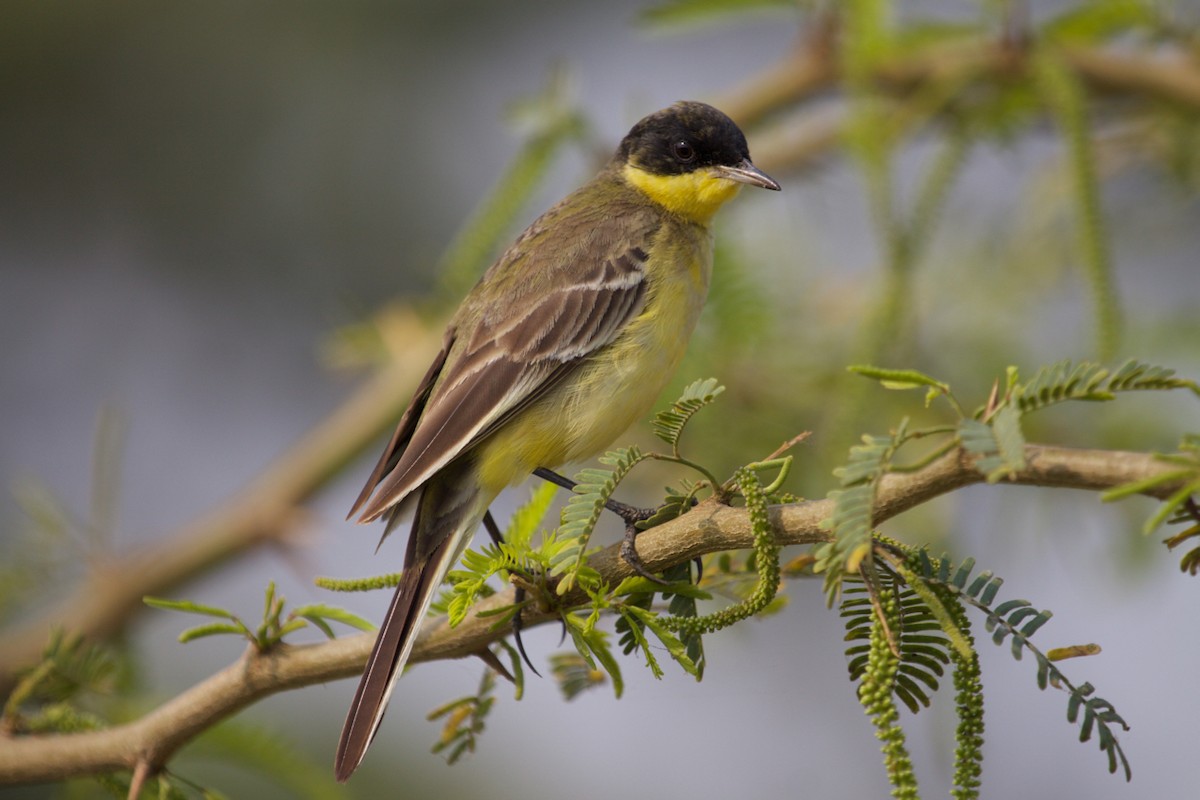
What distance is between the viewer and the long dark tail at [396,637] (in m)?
2.68

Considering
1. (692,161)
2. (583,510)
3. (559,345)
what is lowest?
(583,510)

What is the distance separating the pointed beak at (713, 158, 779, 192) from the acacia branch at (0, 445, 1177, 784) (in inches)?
86.6

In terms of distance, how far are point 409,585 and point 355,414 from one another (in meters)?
1.92

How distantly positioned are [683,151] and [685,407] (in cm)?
269

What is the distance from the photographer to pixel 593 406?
152 inches

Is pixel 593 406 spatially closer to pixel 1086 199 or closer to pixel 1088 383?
pixel 1086 199

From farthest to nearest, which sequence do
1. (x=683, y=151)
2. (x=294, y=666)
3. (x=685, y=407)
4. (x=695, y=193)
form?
(x=683, y=151), (x=695, y=193), (x=294, y=666), (x=685, y=407)

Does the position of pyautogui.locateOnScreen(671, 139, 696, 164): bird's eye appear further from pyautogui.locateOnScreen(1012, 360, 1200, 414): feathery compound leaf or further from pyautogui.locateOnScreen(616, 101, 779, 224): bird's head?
pyautogui.locateOnScreen(1012, 360, 1200, 414): feathery compound leaf

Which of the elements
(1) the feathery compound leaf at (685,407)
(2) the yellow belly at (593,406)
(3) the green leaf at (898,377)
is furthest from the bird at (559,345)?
(3) the green leaf at (898,377)

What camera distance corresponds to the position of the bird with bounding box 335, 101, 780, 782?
3.54 meters

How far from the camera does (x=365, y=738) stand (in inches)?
110

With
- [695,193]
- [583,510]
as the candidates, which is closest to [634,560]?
[583,510]

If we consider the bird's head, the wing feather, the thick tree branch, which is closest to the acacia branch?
the wing feather

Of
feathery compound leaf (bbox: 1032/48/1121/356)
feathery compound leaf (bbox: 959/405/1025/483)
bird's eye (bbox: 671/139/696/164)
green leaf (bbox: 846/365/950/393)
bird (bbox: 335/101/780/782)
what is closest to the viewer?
feathery compound leaf (bbox: 959/405/1025/483)
